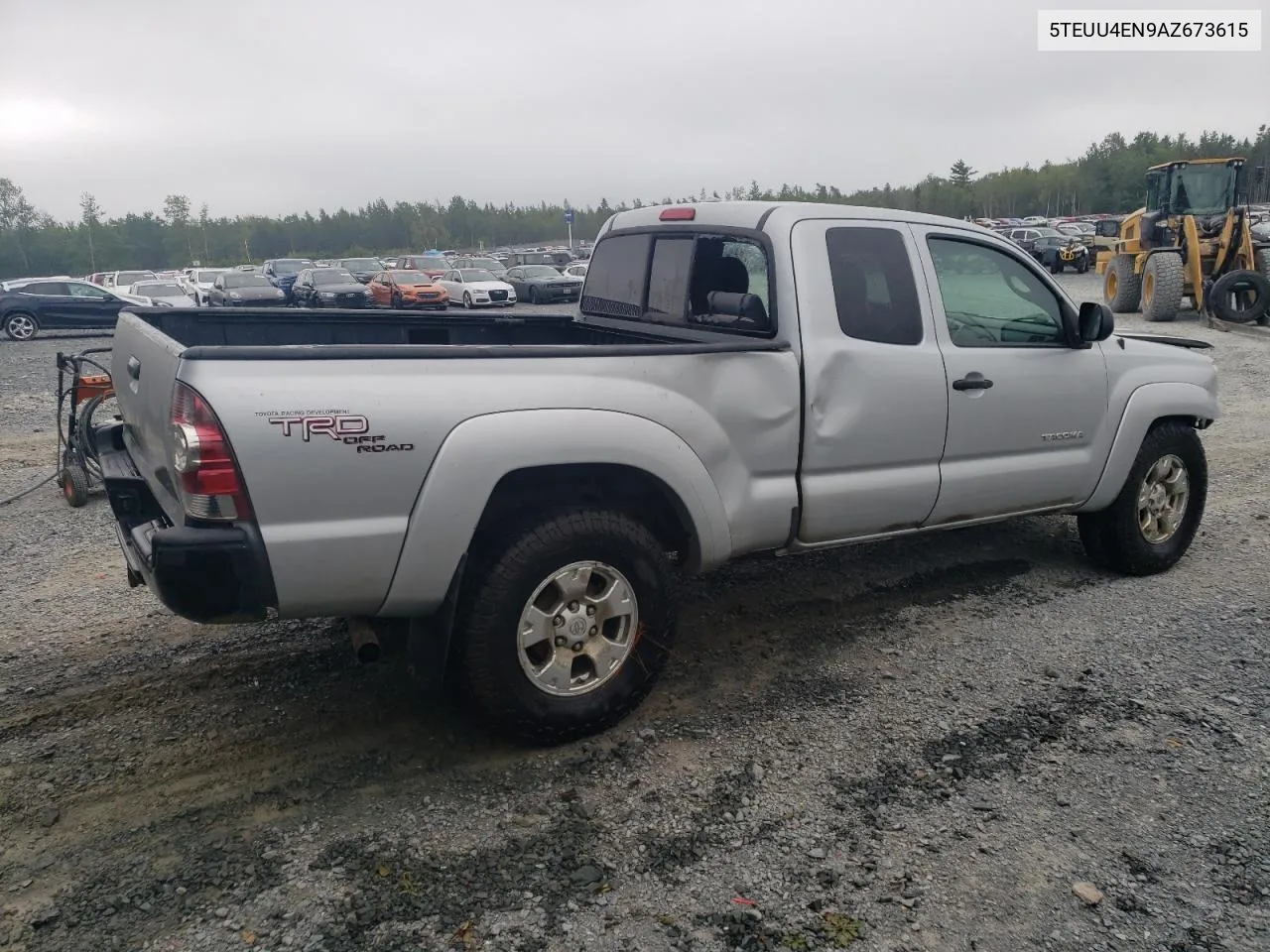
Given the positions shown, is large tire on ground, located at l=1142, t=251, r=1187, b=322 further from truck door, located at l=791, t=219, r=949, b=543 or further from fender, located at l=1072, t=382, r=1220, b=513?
truck door, located at l=791, t=219, r=949, b=543

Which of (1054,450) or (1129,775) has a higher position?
(1054,450)

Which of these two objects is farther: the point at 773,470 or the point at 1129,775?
the point at 773,470

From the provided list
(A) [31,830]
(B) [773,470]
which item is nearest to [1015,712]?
(B) [773,470]

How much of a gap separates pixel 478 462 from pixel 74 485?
194 inches

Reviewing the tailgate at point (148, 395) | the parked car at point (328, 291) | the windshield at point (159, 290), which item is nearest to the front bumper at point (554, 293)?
the parked car at point (328, 291)

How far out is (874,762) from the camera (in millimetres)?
3418

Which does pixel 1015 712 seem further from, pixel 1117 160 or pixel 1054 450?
pixel 1117 160

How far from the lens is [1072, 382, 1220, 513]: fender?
4.94m

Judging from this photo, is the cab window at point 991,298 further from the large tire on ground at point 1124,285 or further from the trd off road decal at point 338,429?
the large tire on ground at point 1124,285

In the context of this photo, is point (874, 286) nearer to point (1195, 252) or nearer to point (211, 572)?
point (211, 572)

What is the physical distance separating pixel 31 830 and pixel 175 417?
1.40 meters

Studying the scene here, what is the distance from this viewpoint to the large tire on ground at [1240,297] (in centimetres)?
1647

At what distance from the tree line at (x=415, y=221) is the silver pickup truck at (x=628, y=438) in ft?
244

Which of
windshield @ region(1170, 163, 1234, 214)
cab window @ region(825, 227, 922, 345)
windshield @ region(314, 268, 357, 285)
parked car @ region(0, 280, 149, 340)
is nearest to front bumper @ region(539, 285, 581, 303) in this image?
windshield @ region(314, 268, 357, 285)
